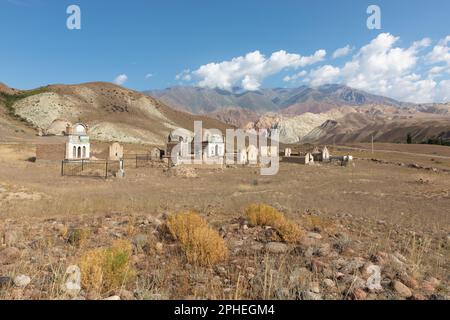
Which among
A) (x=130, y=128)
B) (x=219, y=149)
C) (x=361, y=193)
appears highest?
(x=130, y=128)

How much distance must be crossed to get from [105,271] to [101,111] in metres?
121

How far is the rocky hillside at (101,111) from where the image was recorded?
304 ft

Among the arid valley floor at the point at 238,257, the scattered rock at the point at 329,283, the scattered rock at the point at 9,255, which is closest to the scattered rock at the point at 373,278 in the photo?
the arid valley floor at the point at 238,257

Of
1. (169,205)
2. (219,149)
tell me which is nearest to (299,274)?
(169,205)

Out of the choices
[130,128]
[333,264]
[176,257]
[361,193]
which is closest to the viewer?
[333,264]

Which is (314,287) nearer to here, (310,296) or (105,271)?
(310,296)

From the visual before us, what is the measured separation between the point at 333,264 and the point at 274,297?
1723mm

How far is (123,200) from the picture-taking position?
1595 centimetres

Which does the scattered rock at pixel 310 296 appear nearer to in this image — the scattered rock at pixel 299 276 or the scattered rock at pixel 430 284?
the scattered rock at pixel 299 276

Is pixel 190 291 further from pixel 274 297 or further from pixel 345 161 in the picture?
pixel 345 161

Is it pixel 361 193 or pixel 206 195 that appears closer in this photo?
pixel 206 195

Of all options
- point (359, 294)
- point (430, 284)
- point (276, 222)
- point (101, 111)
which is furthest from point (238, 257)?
point (101, 111)

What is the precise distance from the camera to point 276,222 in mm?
8516

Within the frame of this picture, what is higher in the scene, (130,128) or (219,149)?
(130,128)
